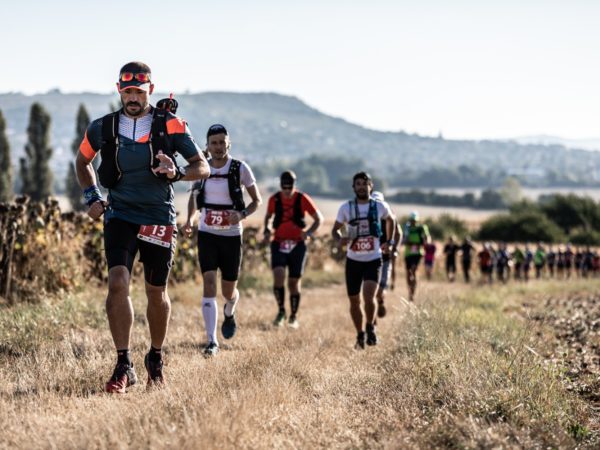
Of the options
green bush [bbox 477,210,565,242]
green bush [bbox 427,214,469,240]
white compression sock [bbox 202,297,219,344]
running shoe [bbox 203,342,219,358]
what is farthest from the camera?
green bush [bbox 477,210,565,242]

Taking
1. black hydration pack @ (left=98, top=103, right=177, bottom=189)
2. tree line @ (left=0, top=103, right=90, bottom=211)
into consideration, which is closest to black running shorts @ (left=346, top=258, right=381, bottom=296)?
black hydration pack @ (left=98, top=103, right=177, bottom=189)

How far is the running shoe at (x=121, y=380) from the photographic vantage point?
510cm

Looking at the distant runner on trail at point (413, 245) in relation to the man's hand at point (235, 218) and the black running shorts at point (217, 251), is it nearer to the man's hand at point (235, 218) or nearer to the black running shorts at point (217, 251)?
the black running shorts at point (217, 251)

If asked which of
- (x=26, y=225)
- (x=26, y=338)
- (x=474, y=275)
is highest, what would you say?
(x=26, y=225)

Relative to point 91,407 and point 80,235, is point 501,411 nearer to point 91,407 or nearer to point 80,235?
point 91,407

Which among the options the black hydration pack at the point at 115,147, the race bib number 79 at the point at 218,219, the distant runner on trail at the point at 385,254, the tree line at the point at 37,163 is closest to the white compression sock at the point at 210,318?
the race bib number 79 at the point at 218,219

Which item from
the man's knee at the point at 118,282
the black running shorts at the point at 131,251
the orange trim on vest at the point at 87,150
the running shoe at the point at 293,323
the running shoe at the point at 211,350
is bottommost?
the running shoe at the point at 293,323

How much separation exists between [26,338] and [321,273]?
53.9 ft

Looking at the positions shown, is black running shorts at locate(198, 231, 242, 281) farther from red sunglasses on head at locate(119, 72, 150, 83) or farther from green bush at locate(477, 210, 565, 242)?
green bush at locate(477, 210, 565, 242)

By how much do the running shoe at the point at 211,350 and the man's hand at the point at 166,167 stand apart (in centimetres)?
233

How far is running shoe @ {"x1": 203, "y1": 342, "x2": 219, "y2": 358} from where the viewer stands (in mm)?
7132

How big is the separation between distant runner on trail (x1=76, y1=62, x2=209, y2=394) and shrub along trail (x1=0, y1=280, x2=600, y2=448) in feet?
1.81

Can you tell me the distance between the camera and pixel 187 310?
429 inches

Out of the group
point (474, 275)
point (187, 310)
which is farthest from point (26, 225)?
point (474, 275)
